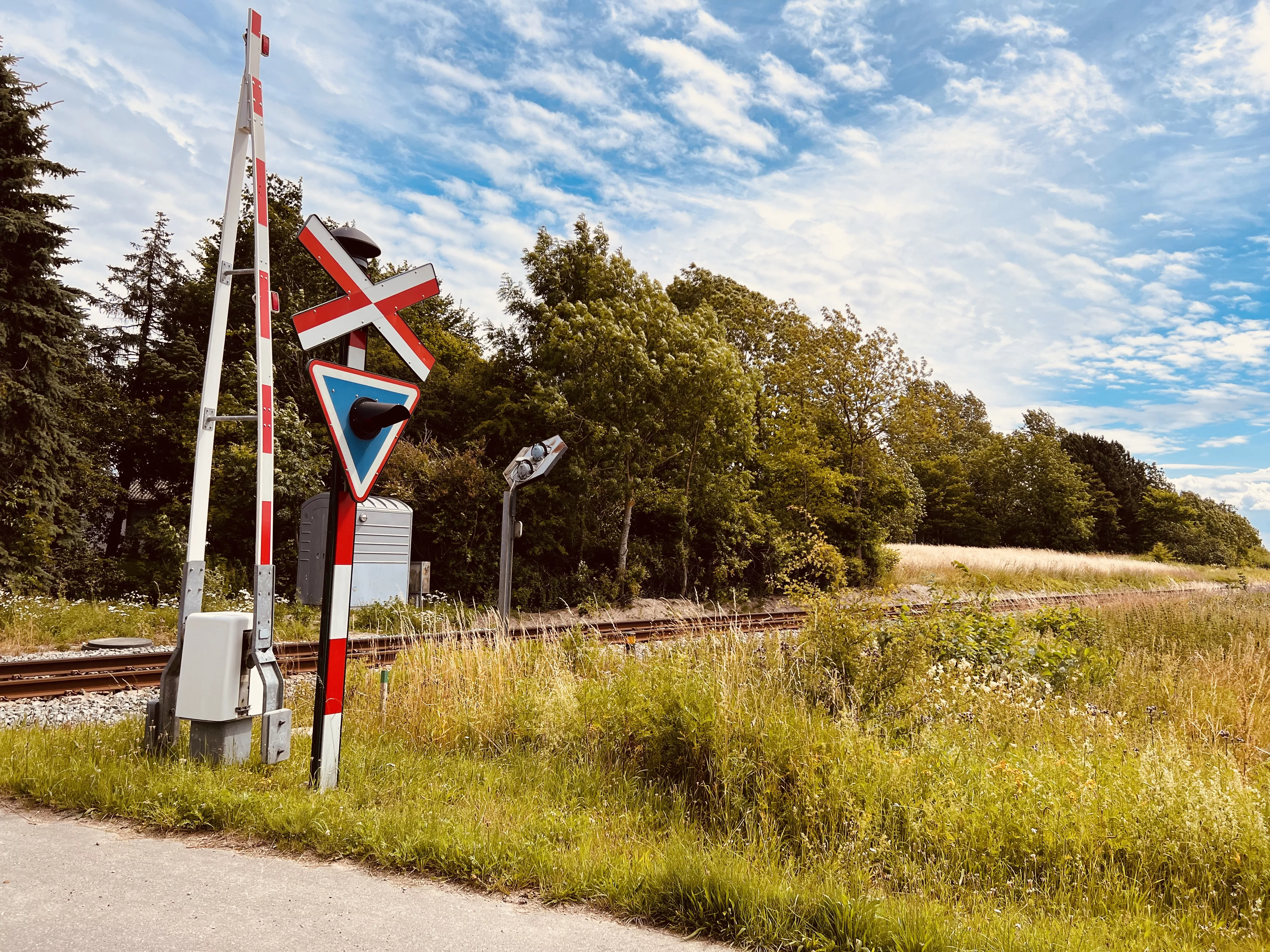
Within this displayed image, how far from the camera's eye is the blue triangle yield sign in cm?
453

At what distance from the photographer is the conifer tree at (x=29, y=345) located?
627 inches

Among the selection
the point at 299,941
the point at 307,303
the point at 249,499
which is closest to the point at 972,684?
the point at 299,941

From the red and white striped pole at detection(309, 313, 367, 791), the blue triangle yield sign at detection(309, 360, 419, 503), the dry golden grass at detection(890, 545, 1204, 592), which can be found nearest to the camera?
the blue triangle yield sign at detection(309, 360, 419, 503)

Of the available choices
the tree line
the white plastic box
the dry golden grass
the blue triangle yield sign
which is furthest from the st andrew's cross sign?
the dry golden grass

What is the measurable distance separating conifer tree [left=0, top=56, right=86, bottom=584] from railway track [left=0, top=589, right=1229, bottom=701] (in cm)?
797

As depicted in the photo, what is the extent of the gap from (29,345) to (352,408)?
16.4m

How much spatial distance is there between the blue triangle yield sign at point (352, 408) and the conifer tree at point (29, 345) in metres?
15.3

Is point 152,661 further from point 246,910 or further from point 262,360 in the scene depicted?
point 246,910

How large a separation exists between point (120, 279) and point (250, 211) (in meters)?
8.46

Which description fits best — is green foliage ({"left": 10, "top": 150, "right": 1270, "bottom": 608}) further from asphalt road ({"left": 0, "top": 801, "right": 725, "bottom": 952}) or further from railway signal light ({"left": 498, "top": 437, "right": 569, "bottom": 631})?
asphalt road ({"left": 0, "top": 801, "right": 725, "bottom": 952})

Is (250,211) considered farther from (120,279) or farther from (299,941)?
(299,941)

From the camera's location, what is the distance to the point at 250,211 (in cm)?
2631

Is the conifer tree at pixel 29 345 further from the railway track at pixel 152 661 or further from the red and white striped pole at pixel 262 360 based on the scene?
the red and white striped pole at pixel 262 360

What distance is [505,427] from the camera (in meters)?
21.6
